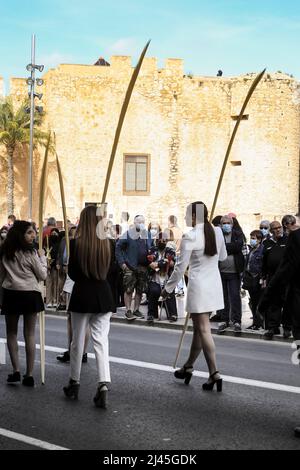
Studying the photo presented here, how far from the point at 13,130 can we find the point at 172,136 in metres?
8.03

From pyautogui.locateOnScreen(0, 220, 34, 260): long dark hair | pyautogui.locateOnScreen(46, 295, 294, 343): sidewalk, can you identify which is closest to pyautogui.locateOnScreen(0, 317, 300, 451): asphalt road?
pyautogui.locateOnScreen(0, 220, 34, 260): long dark hair

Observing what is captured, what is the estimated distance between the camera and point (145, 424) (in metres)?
7.04

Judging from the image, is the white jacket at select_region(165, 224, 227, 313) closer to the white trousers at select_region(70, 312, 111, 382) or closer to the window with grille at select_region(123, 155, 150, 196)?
the white trousers at select_region(70, 312, 111, 382)

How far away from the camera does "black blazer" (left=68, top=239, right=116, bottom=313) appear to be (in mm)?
7941

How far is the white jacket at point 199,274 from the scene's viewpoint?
8562mm

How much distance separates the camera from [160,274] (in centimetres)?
1634

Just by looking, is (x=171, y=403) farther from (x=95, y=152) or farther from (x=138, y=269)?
(x=95, y=152)

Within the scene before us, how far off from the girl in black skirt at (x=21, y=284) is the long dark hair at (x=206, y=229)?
1.81 m

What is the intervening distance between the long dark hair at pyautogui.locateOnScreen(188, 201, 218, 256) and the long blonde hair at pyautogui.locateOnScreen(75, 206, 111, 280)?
3.84ft

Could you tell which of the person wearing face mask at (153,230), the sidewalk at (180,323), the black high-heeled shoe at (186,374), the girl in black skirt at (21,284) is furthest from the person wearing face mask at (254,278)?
the girl in black skirt at (21,284)

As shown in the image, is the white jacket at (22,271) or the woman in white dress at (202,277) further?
the white jacket at (22,271)

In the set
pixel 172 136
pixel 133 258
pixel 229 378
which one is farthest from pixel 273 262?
pixel 172 136

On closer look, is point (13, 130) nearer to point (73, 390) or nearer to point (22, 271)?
point (22, 271)

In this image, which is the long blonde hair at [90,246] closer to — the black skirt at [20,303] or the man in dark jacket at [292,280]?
the black skirt at [20,303]
